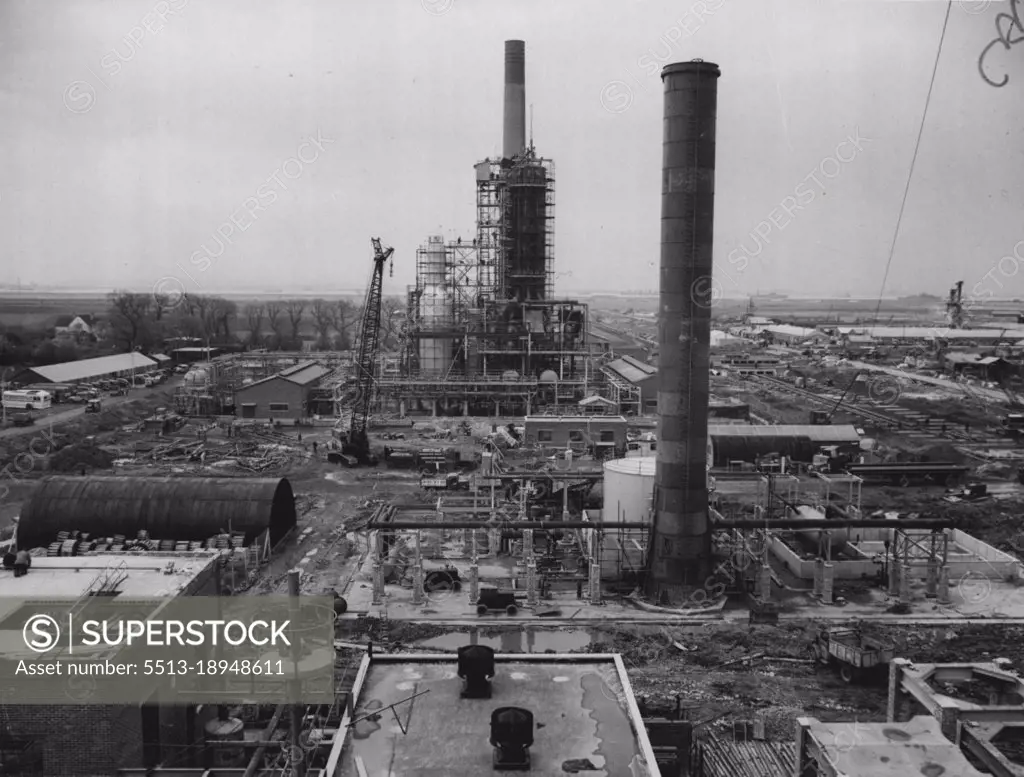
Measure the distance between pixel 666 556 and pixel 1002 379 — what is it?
6843cm

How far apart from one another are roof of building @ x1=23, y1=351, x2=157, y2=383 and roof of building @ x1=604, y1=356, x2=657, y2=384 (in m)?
43.3

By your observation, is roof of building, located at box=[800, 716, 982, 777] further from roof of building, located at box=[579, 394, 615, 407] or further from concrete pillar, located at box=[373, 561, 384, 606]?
roof of building, located at box=[579, 394, 615, 407]

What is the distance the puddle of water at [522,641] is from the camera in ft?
77.4

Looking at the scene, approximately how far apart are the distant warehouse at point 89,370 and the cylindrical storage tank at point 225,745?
2400 inches

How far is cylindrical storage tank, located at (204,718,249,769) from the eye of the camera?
15758 mm

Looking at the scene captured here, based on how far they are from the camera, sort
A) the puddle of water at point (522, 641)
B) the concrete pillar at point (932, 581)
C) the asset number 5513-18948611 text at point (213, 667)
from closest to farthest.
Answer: the asset number 5513-18948611 text at point (213, 667)
the puddle of water at point (522, 641)
the concrete pillar at point (932, 581)

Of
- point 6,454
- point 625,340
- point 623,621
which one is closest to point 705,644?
point 623,621

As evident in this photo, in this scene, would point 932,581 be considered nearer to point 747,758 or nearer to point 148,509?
point 747,758

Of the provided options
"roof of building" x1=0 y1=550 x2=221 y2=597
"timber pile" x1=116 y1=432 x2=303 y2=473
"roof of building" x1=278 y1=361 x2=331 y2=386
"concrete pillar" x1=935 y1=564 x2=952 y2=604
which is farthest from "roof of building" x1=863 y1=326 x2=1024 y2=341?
"roof of building" x1=0 y1=550 x2=221 y2=597

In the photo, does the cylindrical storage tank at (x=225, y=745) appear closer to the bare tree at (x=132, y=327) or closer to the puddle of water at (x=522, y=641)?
the puddle of water at (x=522, y=641)

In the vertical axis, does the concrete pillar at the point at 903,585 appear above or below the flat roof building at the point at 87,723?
below

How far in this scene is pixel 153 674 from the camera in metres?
14.9

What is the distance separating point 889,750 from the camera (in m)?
13.7

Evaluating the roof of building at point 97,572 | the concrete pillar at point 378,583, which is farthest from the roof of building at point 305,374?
the roof of building at point 97,572
